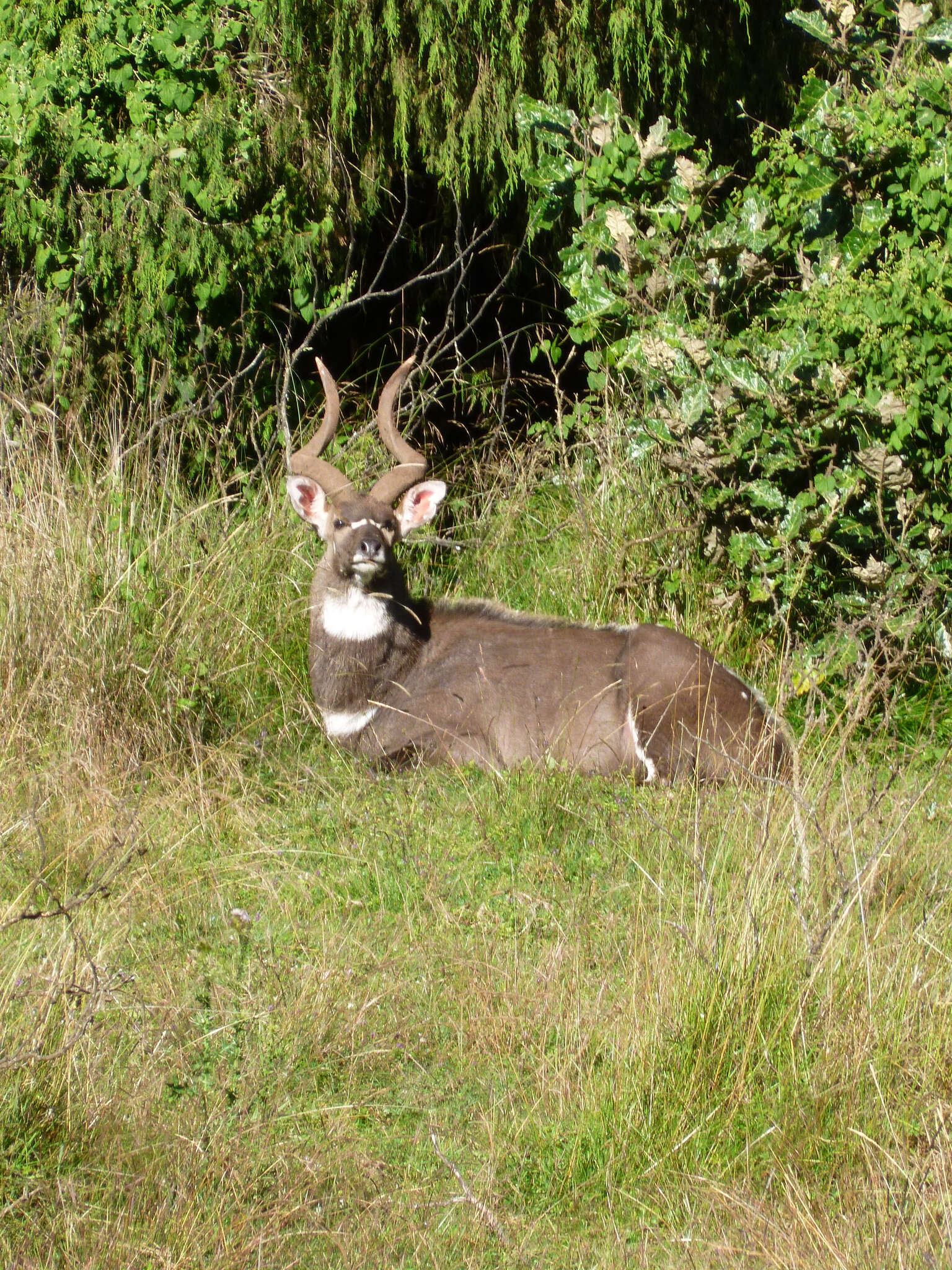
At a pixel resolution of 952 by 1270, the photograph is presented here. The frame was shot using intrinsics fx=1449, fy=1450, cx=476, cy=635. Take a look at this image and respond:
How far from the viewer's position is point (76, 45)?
808cm

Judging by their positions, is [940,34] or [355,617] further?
[355,617]

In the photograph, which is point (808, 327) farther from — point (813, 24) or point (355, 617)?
point (355, 617)

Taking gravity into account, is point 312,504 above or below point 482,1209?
below

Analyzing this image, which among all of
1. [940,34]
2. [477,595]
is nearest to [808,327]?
[940,34]

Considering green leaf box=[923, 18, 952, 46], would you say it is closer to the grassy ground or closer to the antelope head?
the antelope head

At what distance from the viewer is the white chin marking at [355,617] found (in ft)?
23.1

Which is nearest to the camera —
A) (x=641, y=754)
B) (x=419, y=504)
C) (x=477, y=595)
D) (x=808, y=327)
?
(x=808, y=327)

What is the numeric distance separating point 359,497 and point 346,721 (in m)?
1.11

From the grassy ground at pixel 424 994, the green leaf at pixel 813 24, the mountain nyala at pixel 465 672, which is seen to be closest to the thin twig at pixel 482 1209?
the grassy ground at pixel 424 994

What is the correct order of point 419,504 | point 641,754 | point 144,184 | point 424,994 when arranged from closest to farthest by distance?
point 424,994 → point 641,754 → point 419,504 → point 144,184

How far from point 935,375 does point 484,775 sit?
2538mm

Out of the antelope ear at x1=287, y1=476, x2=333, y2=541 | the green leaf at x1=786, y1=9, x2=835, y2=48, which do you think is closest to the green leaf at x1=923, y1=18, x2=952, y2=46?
the green leaf at x1=786, y1=9, x2=835, y2=48

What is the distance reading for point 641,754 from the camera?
22.0 feet

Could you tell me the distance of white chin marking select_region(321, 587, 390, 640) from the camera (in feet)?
23.1
